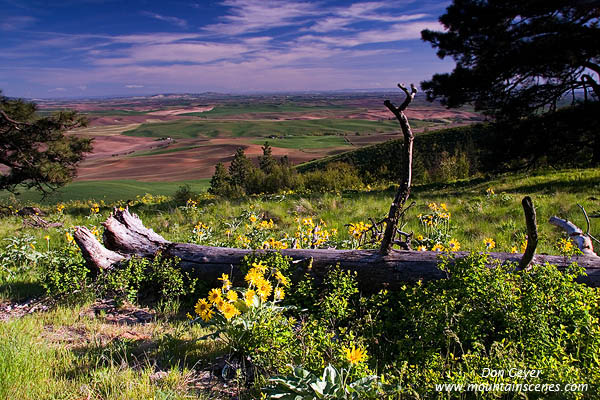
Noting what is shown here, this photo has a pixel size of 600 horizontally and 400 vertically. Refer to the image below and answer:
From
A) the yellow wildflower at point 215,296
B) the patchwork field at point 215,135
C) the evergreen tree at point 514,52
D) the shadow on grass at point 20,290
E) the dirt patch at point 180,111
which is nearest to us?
the yellow wildflower at point 215,296

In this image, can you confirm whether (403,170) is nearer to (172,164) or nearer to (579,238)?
(579,238)

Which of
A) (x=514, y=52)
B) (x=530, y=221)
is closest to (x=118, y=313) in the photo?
(x=530, y=221)

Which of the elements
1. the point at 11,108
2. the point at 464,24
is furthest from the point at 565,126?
the point at 11,108

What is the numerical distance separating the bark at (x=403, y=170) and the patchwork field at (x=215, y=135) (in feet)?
108

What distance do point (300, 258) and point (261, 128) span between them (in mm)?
113317

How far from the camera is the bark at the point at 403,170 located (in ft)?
9.26

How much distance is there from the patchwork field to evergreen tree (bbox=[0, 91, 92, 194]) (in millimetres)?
24255

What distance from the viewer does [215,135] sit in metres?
104

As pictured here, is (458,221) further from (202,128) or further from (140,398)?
(202,128)

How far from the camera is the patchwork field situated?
58156 mm

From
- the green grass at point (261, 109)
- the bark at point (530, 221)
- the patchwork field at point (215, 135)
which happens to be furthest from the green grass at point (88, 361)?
the green grass at point (261, 109)

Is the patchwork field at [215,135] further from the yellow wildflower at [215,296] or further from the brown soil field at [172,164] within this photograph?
the yellow wildflower at [215,296]

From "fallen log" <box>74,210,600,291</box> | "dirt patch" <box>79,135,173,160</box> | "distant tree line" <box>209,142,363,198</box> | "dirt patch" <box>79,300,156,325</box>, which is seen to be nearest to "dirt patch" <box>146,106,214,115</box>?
"dirt patch" <box>79,135,173,160</box>

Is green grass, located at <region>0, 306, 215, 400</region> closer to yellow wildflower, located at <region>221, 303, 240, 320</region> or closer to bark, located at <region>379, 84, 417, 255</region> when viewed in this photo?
yellow wildflower, located at <region>221, 303, 240, 320</region>
